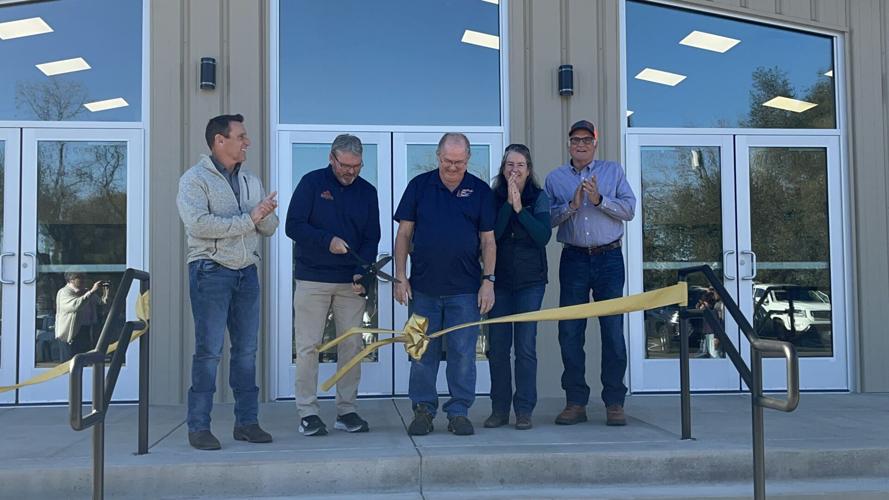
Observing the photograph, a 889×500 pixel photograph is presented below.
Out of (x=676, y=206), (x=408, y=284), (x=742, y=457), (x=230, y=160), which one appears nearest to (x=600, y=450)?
(x=742, y=457)

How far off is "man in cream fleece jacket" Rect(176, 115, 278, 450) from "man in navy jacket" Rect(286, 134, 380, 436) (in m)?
0.28

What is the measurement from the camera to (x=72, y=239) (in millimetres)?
6227

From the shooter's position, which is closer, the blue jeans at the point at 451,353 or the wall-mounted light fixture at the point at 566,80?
the blue jeans at the point at 451,353

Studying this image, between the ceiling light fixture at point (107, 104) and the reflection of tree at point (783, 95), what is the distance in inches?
215

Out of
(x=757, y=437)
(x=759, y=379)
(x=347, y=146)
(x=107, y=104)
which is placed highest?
(x=107, y=104)

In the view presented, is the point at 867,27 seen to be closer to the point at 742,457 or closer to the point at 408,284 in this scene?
the point at 742,457

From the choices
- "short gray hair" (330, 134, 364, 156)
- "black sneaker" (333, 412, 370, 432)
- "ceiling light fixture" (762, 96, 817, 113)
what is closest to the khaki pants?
"black sneaker" (333, 412, 370, 432)

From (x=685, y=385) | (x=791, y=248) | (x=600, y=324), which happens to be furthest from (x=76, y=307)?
(x=791, y=248)

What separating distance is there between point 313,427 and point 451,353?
38.6 inches

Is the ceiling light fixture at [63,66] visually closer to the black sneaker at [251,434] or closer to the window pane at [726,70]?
the black sneaker at [251,434]

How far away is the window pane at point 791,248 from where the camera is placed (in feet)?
22.3

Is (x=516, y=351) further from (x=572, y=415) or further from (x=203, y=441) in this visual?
(x=203, y=441)

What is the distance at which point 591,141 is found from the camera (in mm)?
5113

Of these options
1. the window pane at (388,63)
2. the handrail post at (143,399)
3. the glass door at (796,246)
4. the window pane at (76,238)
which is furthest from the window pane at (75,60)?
the glass door at (796,246)
